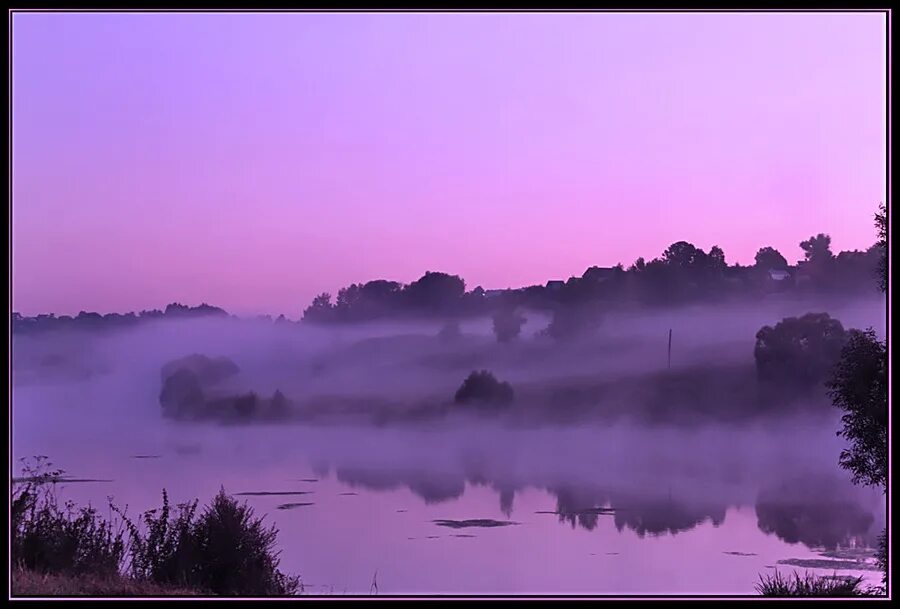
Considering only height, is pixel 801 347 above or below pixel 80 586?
above

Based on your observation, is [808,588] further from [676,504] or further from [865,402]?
[676,504]

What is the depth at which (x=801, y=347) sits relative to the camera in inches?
2172

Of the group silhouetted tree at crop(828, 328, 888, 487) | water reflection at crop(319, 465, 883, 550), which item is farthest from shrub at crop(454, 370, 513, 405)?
silhouetted tree at crop(828, 328, 888, 487)

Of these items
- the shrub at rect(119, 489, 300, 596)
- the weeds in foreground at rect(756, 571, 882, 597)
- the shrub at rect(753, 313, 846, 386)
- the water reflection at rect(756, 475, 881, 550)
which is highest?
the shrub at rect(753, 313, 846, 386)

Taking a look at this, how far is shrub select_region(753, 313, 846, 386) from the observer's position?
51469 millimetres

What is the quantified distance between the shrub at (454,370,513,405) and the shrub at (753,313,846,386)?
38422mm

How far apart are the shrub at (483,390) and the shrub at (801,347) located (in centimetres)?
3842

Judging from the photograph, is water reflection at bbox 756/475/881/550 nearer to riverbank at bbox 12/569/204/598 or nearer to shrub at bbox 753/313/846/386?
shrub at bbox 753/313/846/386

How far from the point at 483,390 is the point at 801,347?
51594 millimetres

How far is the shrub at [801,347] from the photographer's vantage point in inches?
2026

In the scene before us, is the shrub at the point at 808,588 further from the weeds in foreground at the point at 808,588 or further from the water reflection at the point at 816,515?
the water reflection at the point at 816,515

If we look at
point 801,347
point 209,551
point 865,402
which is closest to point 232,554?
point 209,551
